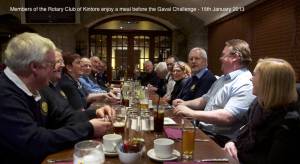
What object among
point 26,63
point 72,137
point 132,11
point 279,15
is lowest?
point 72,137

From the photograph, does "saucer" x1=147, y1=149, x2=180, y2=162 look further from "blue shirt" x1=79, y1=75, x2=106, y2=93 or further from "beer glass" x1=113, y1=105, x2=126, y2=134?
"blue shirt" x1=79, y1=75, x2=106, y2=93

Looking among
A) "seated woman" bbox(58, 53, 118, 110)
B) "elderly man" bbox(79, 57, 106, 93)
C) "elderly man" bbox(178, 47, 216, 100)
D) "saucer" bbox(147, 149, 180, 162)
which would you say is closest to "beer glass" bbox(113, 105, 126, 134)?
"saucer" bbox(147, 149, 180, 162)

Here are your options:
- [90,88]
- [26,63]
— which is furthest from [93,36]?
[26,63]

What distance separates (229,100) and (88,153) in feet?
4.83

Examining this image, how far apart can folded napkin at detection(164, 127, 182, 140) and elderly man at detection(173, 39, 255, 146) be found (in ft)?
1.33

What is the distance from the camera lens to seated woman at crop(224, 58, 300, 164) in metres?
1.47

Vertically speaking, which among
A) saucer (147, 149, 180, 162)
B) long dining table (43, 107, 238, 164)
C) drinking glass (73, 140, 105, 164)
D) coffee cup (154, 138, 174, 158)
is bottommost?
long dining table (43, 107, 238, 164)

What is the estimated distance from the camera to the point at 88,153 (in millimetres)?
1171

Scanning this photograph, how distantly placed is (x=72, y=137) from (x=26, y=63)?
411mm

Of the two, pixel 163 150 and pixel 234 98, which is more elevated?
pixel 234 98

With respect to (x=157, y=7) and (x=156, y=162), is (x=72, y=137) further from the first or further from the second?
(x=157, y=7)

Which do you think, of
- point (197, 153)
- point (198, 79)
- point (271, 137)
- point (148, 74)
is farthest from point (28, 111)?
point (148, 74)

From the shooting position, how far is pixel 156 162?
1347 mm

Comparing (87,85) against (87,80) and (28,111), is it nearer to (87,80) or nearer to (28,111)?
(87,80)
